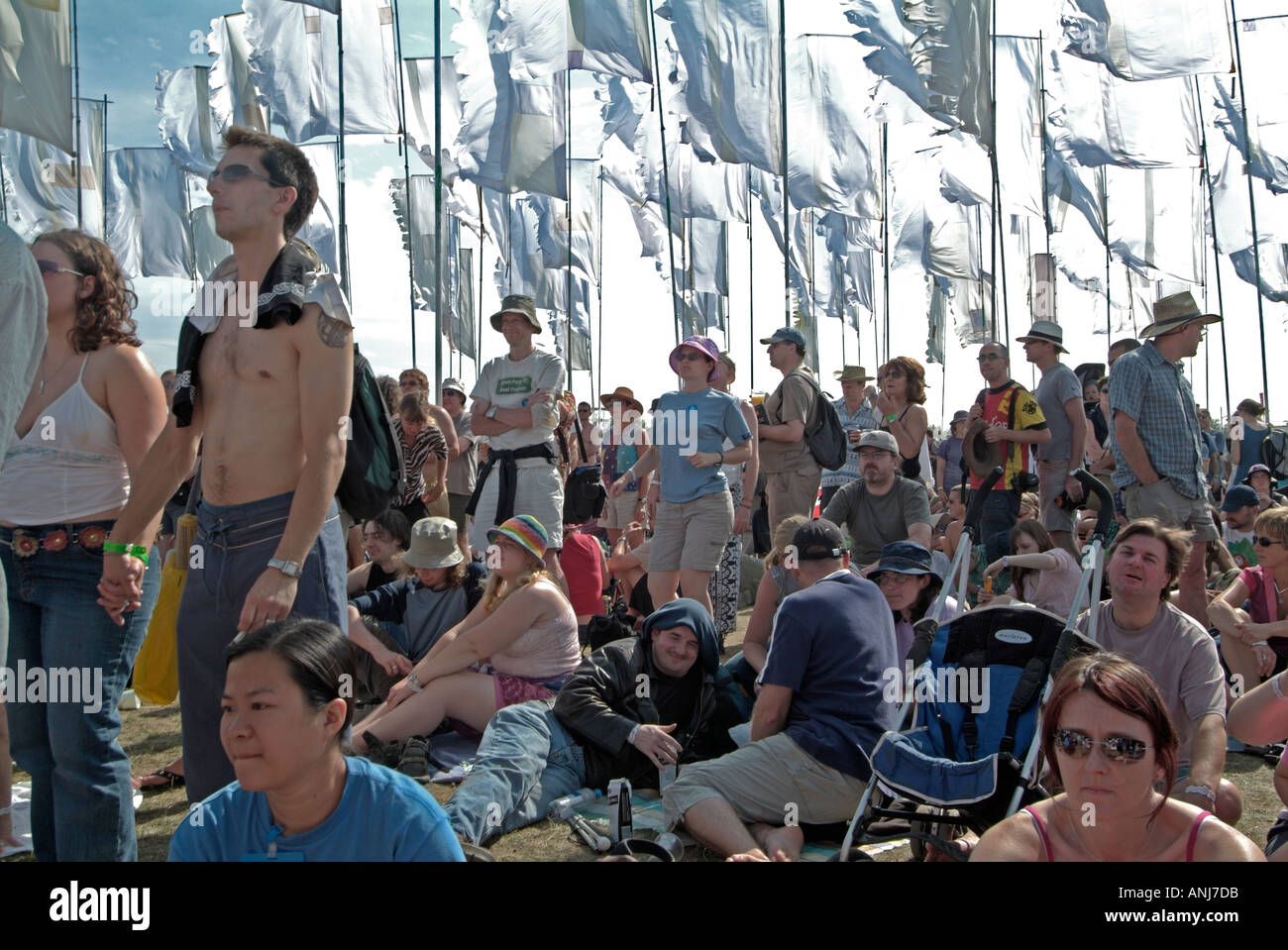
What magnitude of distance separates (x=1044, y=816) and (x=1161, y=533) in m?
2.03

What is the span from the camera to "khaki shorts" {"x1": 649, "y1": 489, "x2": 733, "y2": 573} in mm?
6410

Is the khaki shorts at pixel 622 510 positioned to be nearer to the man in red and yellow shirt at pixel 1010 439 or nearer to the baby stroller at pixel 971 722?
the man in red and yellow shirt at pixel 1010 439

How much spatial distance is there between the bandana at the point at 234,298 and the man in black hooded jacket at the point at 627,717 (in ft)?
7.49

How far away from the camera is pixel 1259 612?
571 centimetres

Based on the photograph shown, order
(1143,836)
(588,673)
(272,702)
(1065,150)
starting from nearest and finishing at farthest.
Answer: (272,702), (1143,836), (588,673), (1065,150)

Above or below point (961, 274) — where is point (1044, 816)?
below

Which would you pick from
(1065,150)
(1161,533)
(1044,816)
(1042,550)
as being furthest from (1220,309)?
(1044,816)

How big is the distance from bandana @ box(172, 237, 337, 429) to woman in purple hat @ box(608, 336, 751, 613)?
382 centimetres

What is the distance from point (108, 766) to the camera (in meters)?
2.86

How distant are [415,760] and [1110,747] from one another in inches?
140

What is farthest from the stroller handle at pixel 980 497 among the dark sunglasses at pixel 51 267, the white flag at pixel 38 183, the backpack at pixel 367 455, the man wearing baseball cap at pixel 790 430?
the white flag at pixel 38 183

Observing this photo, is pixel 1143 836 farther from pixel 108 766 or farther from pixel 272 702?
pixel 108 766

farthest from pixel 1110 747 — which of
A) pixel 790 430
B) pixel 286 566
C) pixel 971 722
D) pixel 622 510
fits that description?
pixel 622 510

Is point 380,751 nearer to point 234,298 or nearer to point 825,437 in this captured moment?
point 234,298
